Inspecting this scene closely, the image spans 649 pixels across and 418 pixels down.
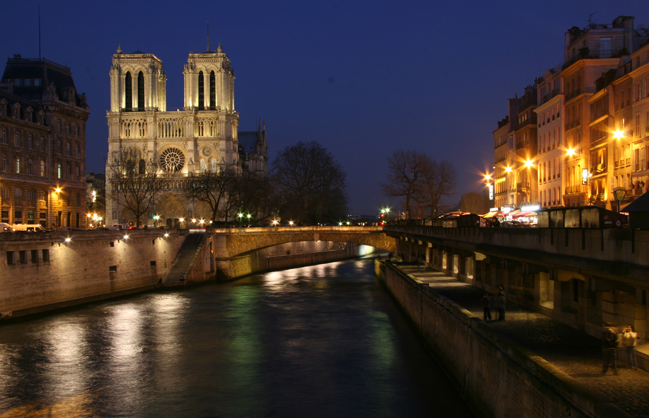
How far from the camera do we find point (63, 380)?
2091 centimetres

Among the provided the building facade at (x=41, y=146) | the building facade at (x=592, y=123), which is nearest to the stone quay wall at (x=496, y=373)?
the building facade at (x=592, y=123)

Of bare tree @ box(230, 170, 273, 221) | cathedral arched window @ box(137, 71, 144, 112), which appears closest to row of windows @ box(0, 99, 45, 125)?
bare tree @ box(230, 170, 273, 221)

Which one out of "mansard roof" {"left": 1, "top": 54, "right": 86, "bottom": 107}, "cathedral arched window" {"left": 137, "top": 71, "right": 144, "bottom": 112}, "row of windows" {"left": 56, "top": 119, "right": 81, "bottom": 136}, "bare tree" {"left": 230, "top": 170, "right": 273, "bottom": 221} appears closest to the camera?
"row of windows" {"left": 56, "top": 119, "right": 81, "bottom": 136}

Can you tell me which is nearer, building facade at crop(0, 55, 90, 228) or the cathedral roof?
building facade at crop(0, 55, 90, 228)

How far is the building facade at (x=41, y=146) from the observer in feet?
167

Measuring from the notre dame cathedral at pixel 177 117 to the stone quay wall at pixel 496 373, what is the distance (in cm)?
8794

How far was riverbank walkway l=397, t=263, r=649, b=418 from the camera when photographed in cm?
1081

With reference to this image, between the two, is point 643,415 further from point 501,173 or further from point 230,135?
point 230,135

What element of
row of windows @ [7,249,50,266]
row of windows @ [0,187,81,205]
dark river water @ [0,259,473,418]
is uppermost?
row of windows @ [0,187,81,205]

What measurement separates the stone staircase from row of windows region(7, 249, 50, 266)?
13286mm

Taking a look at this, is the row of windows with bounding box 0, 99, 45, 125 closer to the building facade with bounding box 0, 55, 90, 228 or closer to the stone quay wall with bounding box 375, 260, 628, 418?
the building facade with bounding box 0, 55, 90, 228

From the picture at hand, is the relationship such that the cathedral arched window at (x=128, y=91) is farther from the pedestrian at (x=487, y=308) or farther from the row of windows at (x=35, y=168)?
the pedestrian at (x=487, y=308)

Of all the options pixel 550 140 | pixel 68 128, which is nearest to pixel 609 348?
pixel 550 140

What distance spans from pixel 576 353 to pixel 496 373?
76.0 inches
